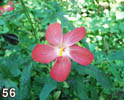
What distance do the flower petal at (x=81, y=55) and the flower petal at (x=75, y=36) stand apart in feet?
0.10

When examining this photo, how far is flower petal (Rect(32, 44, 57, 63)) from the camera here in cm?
75

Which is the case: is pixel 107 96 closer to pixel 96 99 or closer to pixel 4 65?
pixel 96 99

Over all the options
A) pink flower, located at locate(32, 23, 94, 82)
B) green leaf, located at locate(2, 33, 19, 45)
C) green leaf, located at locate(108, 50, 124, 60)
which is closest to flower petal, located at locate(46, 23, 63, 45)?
pink flower, located at locate(32, 23, 94, 82)

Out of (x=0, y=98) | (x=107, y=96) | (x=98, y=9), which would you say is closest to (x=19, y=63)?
(x=0, y=98)

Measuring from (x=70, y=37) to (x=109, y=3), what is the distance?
1.70 m

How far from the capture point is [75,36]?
0.78 metres

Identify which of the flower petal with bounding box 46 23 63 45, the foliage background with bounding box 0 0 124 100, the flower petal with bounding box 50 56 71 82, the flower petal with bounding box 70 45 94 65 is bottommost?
the foliage background with bounding box 0 0 124 100

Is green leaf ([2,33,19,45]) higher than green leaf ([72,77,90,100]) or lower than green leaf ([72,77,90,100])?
higher

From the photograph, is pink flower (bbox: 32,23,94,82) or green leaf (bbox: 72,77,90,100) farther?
green leaf (bbox: 72,77,90,100)

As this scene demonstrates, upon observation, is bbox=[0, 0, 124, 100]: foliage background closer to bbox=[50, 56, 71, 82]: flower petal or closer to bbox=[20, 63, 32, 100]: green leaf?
bbox=[20, 63, 32, 100]: green leaf

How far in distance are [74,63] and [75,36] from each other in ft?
0.51

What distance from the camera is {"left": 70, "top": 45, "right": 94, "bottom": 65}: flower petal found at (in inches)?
29.3

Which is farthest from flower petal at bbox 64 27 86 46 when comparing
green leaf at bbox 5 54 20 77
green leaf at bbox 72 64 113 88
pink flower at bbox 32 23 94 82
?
green leaf at bbox 5 54 20 77

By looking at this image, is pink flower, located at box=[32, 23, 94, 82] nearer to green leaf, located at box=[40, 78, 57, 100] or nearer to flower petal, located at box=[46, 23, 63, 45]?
flower petal, located at box=[46, 23, 63, 45]
